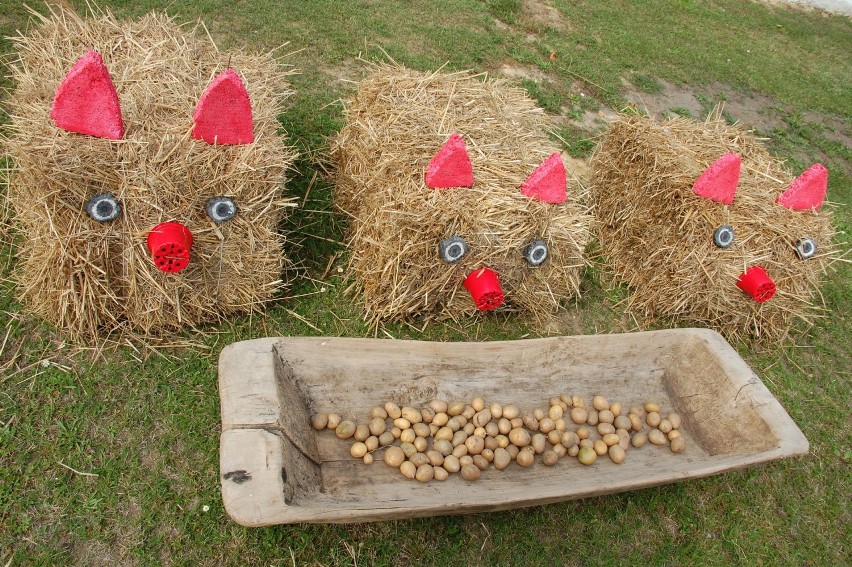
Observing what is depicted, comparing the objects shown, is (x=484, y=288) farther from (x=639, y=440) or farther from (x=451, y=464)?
(x=639, y=440)

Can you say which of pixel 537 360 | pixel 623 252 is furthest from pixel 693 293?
pixel 537 360

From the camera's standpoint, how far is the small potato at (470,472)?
328 centimetres

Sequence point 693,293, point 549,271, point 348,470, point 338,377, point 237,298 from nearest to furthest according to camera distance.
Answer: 1. point 348,470
2. point 338,377
3. point 237,298
4. point 549,271
5. point 693,293

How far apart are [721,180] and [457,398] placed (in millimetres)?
2585

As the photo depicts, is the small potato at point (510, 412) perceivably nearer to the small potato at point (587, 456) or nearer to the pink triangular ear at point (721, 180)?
the small potato at point (587, 456)

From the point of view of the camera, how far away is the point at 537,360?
3.77 meters

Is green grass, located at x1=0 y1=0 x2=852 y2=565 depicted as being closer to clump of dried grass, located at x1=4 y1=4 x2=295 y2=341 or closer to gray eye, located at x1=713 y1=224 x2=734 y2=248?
clump of dried grass, located at x1=4 y1=4 x2=295 y2=341

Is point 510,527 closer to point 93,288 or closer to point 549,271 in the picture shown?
point 549,271

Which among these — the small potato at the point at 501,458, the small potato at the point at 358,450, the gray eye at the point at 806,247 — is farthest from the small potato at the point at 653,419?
the gray eye at the point at 806,247

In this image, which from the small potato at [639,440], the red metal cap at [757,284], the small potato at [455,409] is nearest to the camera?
the small potato at [455,409]

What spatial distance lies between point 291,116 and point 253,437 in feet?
13.1

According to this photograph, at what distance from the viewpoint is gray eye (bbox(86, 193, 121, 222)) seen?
327 cm

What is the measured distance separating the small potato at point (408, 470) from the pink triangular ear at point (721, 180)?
9.88 feet

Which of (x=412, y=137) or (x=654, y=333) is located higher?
(x=412, y=137)
